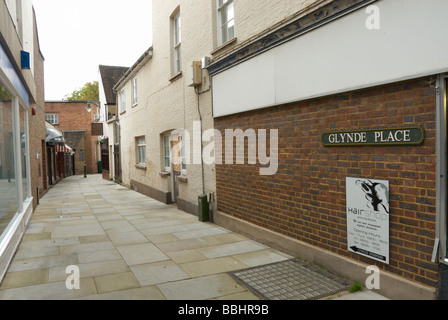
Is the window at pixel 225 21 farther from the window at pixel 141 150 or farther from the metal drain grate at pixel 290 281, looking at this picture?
the window at pixel 141 150

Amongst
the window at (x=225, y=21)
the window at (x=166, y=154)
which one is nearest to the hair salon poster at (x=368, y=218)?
the window at (x=225, y=21)

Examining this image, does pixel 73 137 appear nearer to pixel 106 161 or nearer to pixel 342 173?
pixel 106 161

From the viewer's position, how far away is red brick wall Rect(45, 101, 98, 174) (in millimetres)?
36344

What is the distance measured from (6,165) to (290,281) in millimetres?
5090

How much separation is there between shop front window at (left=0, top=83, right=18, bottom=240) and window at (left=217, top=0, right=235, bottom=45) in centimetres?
455

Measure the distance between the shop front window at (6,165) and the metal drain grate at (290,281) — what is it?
382cm

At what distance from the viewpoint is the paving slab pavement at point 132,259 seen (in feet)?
14.2

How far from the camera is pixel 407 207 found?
150 inches

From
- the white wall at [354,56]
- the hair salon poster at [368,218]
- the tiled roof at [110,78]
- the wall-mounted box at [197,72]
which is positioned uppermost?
the tiled roof at [110,78]

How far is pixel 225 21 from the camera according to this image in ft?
26.5

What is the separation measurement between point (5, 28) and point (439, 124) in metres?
6.13

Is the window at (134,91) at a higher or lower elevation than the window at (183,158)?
higher

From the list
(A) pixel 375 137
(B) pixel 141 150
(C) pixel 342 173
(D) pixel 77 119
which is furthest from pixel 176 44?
(D) pixel 77 119

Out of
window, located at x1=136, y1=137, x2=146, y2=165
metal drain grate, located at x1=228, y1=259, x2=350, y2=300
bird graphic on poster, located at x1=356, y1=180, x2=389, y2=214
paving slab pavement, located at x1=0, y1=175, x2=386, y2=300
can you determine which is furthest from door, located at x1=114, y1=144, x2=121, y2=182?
bird graphic on poster, located at x1=356, y1=180, x2=389, y2=214
